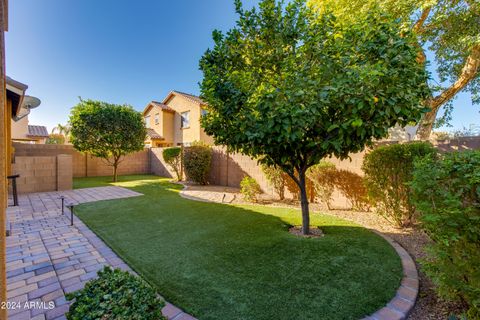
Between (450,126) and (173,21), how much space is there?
15.6 metres

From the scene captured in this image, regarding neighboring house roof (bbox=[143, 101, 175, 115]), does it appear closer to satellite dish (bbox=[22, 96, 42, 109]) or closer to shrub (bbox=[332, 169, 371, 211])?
satellite dish (bbox=[22, 96, 42, 109])

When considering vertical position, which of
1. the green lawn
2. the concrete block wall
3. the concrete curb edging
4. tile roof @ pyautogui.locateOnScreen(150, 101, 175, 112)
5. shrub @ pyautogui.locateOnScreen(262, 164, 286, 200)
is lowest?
the concrete curb edging

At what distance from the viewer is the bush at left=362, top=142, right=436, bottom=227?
479 cm

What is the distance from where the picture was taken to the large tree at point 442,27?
7.46m

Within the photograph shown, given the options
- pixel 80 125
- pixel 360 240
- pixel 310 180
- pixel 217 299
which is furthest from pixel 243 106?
pixel 80 125

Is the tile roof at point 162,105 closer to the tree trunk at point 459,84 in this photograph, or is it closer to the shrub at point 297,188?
the shrub at point 297,188

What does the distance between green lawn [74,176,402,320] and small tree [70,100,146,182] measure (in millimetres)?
7778

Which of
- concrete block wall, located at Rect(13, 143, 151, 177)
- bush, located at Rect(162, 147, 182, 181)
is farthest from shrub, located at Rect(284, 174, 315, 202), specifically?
concrete block wall, located at Rect(13, 143, 151, 177)

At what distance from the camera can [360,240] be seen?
4.16 metres

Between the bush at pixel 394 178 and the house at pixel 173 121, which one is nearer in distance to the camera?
the bush at pixel 394 178

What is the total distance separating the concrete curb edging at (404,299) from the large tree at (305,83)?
173 cm

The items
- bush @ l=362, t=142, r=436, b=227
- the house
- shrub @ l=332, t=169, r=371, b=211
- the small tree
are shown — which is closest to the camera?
bush @ l=362, t=142, r=436, b=227

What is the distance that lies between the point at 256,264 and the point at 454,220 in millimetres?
2418

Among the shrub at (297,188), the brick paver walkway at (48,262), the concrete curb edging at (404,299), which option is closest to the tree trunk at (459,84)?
the shrub at (297,188)
